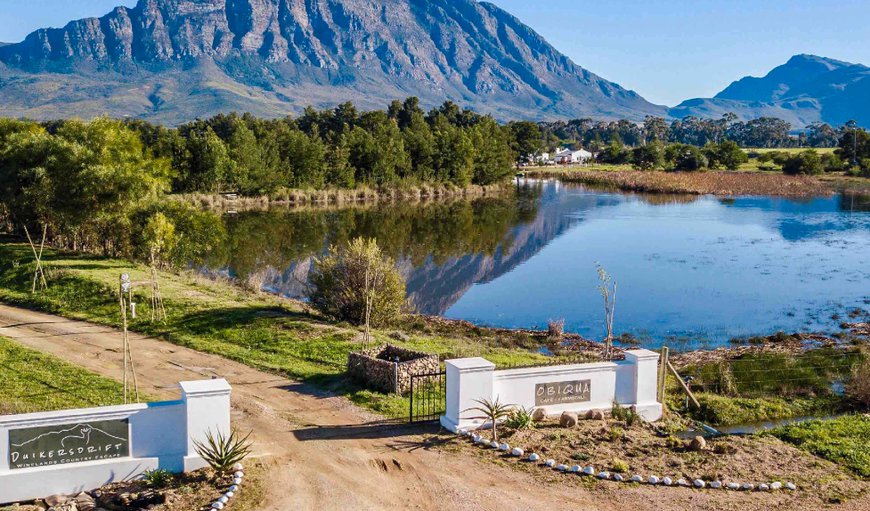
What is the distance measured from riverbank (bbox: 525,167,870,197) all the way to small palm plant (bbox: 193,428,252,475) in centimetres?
9022

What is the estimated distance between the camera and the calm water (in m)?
31.7

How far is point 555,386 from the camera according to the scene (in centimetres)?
1538

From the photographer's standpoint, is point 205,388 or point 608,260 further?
point 608,260

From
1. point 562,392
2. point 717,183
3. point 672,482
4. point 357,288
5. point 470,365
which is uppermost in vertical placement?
point 717,183

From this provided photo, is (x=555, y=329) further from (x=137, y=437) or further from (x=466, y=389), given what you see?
(x=137, y=437)

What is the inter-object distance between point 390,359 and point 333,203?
60.9m

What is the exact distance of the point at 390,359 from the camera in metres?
18.6

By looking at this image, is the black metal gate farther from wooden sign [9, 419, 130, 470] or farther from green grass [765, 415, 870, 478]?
green grass [765, 415, 870, 478]

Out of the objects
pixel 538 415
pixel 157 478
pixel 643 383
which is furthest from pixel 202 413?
pixel 643 383

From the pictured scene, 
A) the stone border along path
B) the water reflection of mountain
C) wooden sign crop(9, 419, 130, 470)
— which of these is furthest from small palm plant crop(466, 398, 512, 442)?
the water reflection of mountain

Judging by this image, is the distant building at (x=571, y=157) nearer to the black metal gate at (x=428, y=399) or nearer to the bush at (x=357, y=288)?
the bush at (x=357, y=288)

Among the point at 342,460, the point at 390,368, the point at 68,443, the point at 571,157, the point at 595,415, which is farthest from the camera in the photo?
the point at 571,157

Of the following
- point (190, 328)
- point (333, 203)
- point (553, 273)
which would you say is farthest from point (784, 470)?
point (333, 203)

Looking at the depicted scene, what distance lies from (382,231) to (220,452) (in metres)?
44.2
